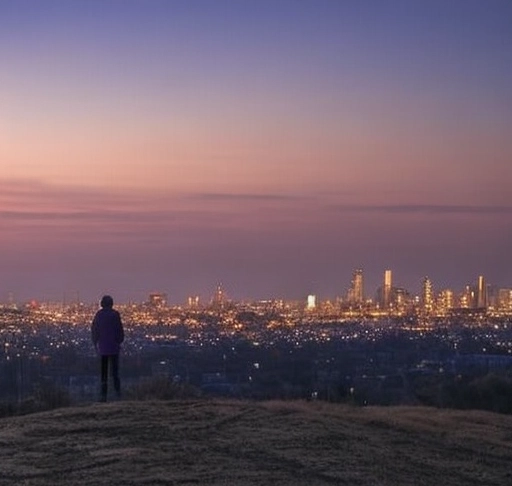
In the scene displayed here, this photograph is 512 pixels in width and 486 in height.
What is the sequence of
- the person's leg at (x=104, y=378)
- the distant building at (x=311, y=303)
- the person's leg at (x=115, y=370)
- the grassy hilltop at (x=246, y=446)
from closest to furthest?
the grassy hilltop at (x=246, y=446) < the person's leg at (x=104, y=378) < the person's leg at (x=115, y=370) < the distant building at (x=311, y=303)

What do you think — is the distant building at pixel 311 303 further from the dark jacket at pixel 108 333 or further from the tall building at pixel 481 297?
the dark jacket at pixel 108 333

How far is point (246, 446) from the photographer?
14.8 meters

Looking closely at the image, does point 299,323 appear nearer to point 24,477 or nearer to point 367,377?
point 367,377

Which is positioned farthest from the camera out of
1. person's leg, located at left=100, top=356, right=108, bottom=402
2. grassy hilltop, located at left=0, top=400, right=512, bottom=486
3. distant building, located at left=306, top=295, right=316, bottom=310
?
distant building, located at left=306, top=295, right=316, bottom=310

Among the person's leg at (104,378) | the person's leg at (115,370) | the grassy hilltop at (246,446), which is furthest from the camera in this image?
the person's leg at (115,370)

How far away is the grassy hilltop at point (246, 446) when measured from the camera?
520 inches

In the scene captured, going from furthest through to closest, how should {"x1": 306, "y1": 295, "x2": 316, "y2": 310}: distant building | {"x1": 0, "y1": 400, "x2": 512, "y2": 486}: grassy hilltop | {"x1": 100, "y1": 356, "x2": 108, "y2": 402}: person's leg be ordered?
1. {"x1": 306, "y1": 295, "x2": 316, "y2": 310}: distant building
2. {"x1": 100, "y1": 356, "x2": 108, "y2": 402}: person's leg
3. {"x1": 0, "y1": 400, "x2": 512, "y2": 486}: grassy hilltop

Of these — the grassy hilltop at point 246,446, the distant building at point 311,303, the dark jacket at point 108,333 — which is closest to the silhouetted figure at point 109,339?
the dark jacket at point 108,333

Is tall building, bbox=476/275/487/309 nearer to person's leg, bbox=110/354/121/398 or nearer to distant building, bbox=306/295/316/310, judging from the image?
distant building, bbox=306/295/316/310

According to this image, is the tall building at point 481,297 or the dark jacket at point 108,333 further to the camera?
the tall building at point 481,297

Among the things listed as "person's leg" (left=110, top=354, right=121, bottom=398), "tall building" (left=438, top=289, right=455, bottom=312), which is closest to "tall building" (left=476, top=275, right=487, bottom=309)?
"tall building" (left=438, top=289, right=455, bottom=312)

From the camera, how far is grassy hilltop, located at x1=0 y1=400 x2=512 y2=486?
13203 mm

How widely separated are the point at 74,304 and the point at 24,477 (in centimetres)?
4486

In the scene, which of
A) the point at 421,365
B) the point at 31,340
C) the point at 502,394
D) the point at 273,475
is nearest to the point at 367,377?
the point at 421,365
